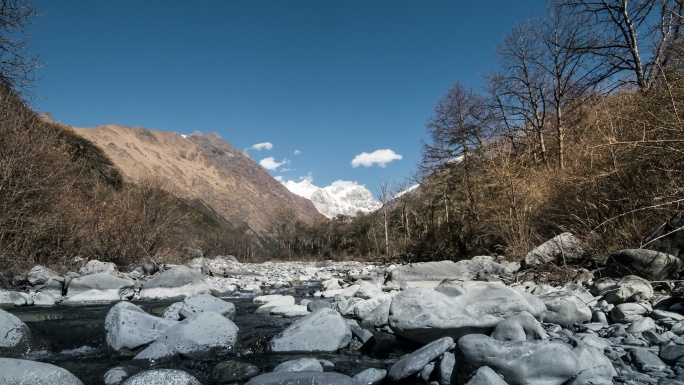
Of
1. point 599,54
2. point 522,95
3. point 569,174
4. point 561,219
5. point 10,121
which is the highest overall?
point 522,95

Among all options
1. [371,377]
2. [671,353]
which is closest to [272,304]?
[371,377]

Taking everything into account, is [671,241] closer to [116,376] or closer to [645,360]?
[645,360]

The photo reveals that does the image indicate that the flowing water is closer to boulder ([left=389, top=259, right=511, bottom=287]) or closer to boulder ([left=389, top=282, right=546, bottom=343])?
boulder ([left=389, top=282, right=546, bottom=343])

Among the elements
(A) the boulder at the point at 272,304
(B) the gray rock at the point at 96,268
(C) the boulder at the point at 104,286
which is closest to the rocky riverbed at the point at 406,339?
(A) the boulder at the point at 272,304

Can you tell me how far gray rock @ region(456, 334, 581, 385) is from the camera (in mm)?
2619

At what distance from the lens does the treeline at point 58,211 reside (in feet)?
31.6

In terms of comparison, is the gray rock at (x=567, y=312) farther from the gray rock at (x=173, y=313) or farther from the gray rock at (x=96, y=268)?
the gray rock at (x=96, y=268)

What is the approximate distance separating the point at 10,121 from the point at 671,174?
44.8 feet

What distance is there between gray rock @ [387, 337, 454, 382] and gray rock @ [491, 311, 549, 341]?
1.73 ft

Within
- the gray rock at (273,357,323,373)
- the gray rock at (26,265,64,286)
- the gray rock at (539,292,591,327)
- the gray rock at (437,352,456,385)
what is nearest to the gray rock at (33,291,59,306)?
the gray rock at (26,265,64,286)

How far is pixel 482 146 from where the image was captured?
663 inches

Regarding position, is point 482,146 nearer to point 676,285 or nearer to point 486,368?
point 676,285

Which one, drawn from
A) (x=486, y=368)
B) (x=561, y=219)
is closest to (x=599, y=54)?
(x=561, y=219)

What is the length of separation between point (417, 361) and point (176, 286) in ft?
26.1
